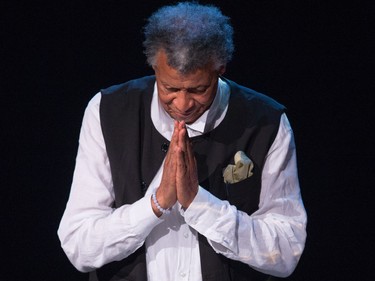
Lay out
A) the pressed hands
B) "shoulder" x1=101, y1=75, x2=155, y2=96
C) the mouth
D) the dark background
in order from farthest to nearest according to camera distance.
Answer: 1. the dark background
2. "shoulder" x1=101, y1=75, x2=155, y2=96
3. the mouth
4. the pressed hands

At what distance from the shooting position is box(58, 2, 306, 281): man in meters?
2.40

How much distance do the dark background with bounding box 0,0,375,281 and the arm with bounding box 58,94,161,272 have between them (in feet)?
2.28

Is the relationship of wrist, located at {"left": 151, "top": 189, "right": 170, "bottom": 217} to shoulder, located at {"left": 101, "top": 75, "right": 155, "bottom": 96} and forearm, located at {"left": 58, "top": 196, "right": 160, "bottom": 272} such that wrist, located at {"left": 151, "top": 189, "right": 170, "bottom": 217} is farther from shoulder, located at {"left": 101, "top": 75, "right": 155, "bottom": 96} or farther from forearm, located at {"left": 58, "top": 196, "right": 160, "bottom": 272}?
shoulder, located at {"left": 101, "top": 75, "right": 155, "bottom": 96}

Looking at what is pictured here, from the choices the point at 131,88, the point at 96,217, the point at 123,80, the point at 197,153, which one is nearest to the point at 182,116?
the point at 197,153

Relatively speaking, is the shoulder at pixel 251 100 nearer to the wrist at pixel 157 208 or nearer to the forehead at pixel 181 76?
the forehead at pixel 181 76

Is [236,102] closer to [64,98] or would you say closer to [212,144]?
[212,144]

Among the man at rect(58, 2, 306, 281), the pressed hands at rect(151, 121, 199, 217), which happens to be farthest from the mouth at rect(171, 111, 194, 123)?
the pressed hands at rect(151, 121, 199, 217)

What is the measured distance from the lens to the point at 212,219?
241 centimetres

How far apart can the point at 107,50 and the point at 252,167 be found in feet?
3.44

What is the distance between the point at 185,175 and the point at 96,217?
14.0 inches

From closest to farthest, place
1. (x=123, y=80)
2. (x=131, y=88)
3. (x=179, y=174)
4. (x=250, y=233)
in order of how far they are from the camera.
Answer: (x=179, y=174) → (x=250, y=233) → (x=131, y=88) → (x=123, y=80)

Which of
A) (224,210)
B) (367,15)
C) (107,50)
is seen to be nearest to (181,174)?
(224,210)

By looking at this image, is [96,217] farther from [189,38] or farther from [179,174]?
[189,38]

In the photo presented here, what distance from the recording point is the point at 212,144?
2623 mm
